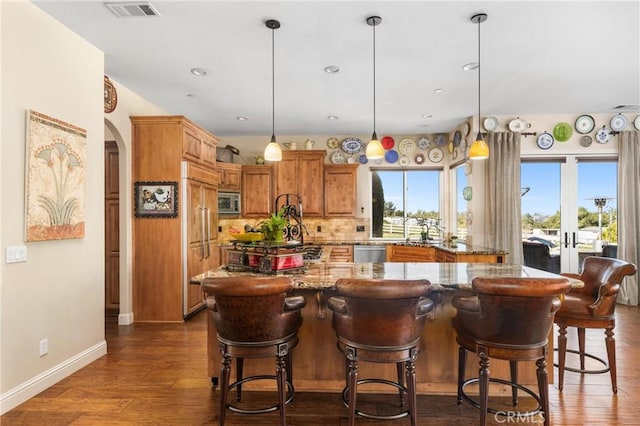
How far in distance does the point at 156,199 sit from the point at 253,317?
3.21 meters

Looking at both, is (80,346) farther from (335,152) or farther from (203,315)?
(335,152)

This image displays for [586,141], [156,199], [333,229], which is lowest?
[333,229]

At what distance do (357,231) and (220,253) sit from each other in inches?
107

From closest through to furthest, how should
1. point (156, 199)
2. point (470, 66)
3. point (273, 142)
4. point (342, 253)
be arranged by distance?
1. point (273, 142)
2. point (470, 66)
3. point (156, 199)
4. point (342, 253)

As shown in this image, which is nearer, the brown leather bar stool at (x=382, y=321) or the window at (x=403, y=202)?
the brown leather bar stool at (x=382, y=321)

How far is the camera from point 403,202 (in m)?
7.32

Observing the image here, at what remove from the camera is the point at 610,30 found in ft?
10.3

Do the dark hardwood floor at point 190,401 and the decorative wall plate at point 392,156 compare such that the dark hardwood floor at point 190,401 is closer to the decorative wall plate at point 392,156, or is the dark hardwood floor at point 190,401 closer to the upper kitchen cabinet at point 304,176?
the upper kitchen cabinet at point 304,176

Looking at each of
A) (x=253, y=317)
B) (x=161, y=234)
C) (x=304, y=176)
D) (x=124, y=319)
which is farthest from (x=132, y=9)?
(x=304, y=176)

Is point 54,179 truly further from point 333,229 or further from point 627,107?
point 627,107

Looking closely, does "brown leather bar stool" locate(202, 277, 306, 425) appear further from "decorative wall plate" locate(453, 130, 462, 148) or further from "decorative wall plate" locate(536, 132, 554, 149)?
"decorative wall plate" locate(536, 132, 554, 149)

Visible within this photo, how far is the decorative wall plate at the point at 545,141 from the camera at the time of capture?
5668mm

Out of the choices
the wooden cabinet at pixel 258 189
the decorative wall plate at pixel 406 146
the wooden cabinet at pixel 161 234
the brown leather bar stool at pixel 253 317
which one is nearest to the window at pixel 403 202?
the decorative wall plate at pixel 406 146

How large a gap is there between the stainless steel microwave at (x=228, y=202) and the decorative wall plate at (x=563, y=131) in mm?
5466
